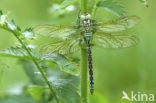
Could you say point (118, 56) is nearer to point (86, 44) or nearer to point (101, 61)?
point (101, 61)

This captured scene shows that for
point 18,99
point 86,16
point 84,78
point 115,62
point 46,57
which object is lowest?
point 18,99

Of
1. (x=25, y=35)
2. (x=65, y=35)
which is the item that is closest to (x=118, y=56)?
(x=65, y=35)

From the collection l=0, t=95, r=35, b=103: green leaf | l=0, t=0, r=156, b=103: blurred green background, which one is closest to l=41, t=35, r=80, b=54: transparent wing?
l=0, t=95, r=35, b=103: green leaf

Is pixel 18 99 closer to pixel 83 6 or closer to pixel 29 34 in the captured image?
pixel 29 34

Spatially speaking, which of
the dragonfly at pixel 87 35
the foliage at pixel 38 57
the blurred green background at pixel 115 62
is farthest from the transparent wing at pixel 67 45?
the blurred green background at pixel 115 62

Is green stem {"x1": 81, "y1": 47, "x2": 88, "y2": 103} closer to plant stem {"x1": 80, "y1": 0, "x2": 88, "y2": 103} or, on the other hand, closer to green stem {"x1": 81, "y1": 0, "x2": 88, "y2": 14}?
plant stem {"x1": 80, "y1": 0, "x2": 88, "y2": 103}

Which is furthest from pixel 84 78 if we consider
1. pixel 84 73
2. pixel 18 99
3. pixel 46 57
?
pixel 18 99
